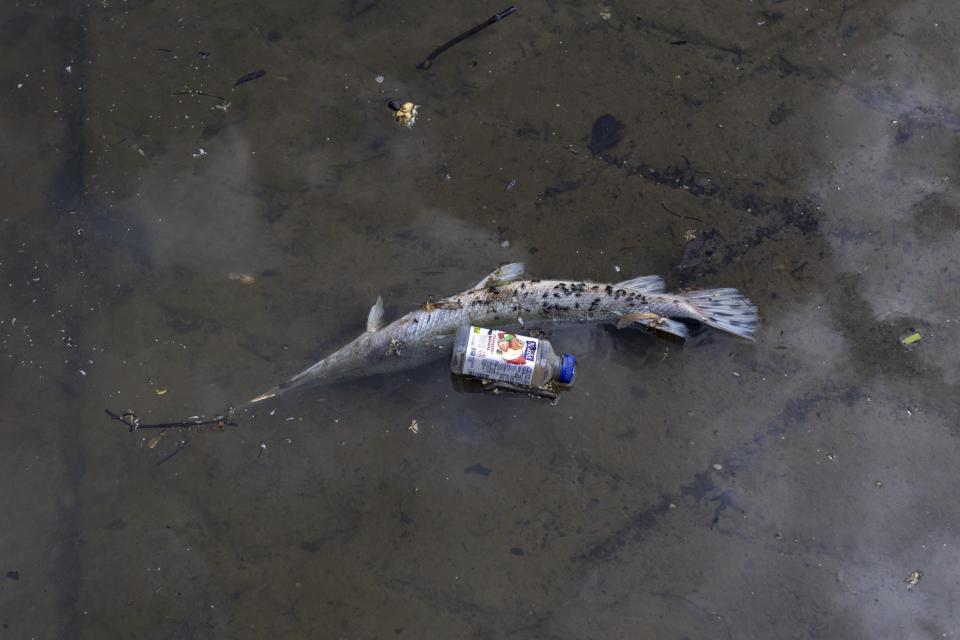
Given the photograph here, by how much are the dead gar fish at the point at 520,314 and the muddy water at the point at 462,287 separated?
155 mm

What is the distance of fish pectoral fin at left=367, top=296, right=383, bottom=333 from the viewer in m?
4.11

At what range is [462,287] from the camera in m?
4.27

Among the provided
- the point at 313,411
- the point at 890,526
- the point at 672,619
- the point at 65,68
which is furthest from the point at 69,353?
the point at 890,526

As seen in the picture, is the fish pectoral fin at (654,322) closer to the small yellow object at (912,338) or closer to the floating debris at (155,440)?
the small yellow object at (912,338)

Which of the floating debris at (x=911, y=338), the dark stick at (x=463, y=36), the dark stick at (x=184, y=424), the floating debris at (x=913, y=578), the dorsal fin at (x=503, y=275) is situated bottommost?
the floating debris at (x=913, y=578)

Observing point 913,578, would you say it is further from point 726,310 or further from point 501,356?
point 501,356

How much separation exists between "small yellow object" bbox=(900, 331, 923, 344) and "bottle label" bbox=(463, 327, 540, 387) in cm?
240

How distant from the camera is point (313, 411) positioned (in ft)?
13.6

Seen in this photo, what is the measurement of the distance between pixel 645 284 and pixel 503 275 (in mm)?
930

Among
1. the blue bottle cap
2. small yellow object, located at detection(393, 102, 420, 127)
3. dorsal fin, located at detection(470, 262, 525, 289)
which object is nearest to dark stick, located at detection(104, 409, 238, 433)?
dorsal fin, located at detection(470, 262, 525, 289)

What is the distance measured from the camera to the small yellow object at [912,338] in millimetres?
4039

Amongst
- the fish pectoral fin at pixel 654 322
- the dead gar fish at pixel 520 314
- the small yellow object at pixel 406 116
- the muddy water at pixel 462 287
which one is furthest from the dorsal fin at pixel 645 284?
the small yellow object at pixel 406 116

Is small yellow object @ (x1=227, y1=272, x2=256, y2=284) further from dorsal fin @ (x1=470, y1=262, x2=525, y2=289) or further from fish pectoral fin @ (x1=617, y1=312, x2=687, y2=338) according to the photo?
fish pectoral fin @ (x1=617, y1=312, x2=687, y2=338)

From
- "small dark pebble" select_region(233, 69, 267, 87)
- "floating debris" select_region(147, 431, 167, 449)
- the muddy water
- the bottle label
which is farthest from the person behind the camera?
"small dark pebble" select_region(233, 69, 267, 87)
